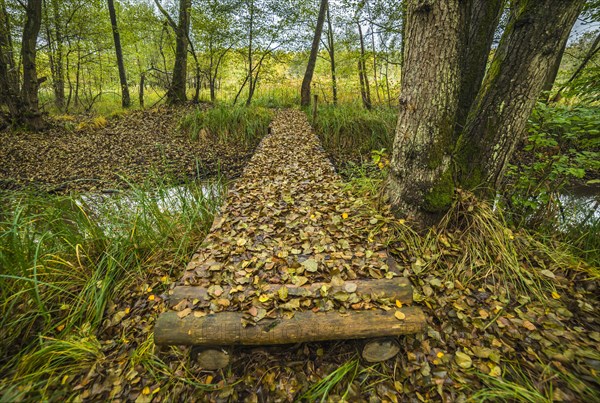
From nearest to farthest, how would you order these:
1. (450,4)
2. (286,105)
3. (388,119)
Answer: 1. (450,4)
2. (388,119)
3. (286,105)

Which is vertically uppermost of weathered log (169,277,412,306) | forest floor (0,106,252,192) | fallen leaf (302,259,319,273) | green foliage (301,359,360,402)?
forest floor (0,106,252,192)

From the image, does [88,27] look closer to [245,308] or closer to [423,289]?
[245,308]

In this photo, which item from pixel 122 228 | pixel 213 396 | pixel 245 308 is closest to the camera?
pixel 213 396

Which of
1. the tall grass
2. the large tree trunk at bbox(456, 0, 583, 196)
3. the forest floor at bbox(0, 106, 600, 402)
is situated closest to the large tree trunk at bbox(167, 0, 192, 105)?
the tall grass

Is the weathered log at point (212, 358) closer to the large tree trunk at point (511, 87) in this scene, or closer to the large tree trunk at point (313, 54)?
the large tree trunk at point (511, 87)

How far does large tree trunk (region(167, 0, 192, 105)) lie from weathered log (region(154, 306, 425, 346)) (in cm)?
943

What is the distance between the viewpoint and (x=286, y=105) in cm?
1050

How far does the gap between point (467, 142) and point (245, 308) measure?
7.34 ft

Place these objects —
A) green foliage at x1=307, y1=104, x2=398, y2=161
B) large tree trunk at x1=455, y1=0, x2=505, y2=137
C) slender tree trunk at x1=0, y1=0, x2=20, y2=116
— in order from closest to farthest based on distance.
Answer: large tree trunk at x1=455, y1=0, x2=505, y2=137
green foliage at x1=307, y1=104, x2=398, y2=161
slender tree trunk at x1=0, y1=0, x2=20, y2=116

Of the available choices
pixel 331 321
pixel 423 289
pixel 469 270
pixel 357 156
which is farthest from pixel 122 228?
pixel 357 156

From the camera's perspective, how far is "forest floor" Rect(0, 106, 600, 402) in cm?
137

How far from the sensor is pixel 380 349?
148cm

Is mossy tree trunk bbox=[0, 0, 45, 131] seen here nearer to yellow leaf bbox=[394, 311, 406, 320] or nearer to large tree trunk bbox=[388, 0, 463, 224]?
→ large tree trunk bbox=[388, 0, 463, 224]

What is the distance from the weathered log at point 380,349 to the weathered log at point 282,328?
0.25 ft
